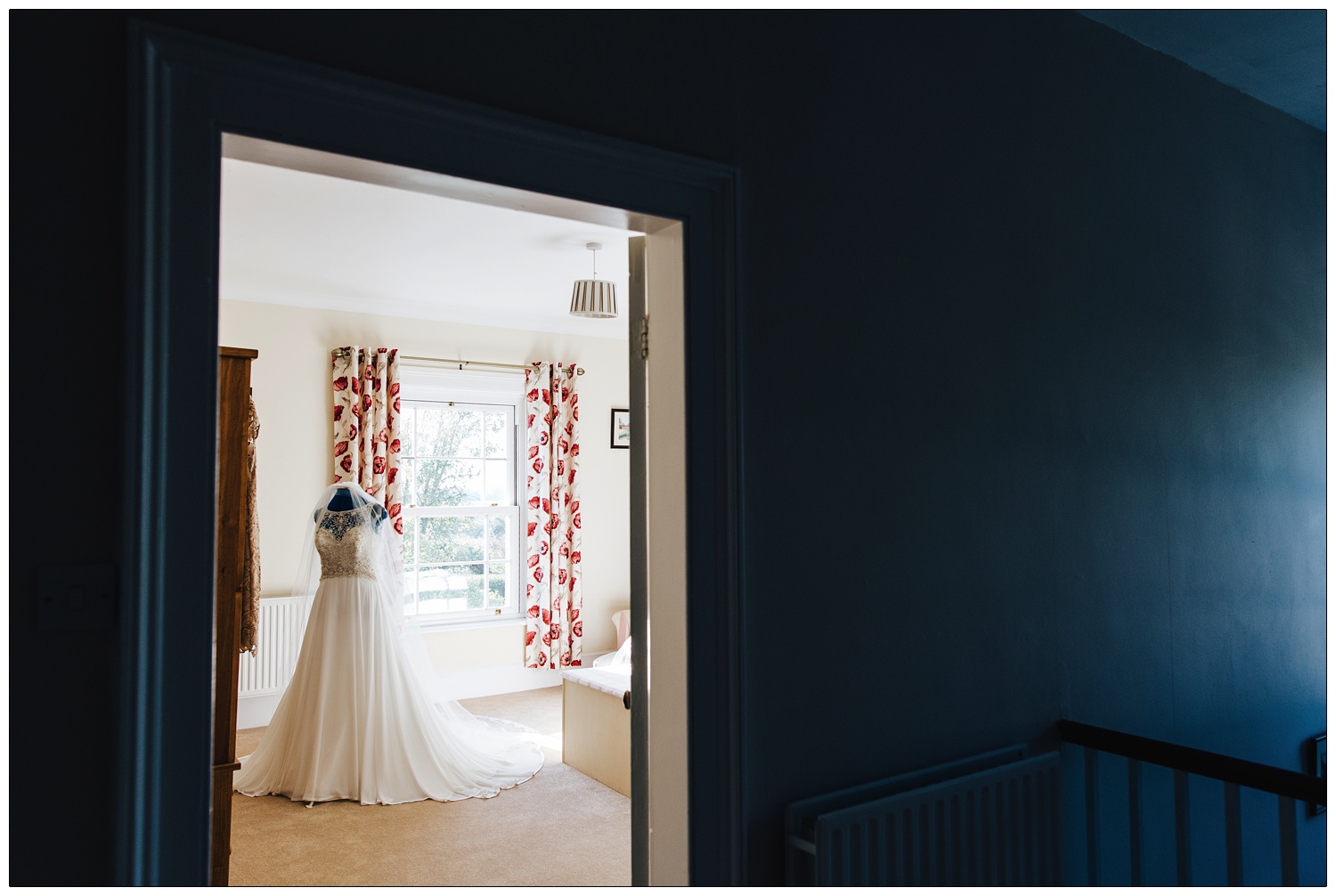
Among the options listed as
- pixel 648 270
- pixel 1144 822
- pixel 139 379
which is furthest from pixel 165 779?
pixel 1144 822

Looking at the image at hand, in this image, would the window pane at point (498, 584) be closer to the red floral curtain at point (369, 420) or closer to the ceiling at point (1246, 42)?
the red floral curtain at point (369, 420)

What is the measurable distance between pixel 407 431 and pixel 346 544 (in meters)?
1.85

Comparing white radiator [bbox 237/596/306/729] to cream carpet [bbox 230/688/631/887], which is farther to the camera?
white radiator [bbox 237/596/306/729]

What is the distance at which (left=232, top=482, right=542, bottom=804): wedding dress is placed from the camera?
4098mm

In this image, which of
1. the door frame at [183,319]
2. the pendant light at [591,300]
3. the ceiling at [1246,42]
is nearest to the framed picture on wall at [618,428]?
the pendant light at [591,300]

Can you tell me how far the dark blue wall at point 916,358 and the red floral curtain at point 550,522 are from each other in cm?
451

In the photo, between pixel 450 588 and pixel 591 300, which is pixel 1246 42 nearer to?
pixel 591 300

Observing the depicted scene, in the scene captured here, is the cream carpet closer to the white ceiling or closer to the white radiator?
the white radiator

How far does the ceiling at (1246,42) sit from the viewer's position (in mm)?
2475

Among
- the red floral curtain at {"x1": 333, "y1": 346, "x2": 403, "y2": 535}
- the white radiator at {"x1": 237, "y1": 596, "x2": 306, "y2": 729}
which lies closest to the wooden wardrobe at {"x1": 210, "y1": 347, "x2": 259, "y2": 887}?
the white radiator at {"x1": 237, "y1": 596, "x2": 306, "y2": 729}

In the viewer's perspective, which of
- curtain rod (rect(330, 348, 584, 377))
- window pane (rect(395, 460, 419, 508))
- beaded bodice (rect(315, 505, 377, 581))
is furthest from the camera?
window pane (rect(395, 460, 419, 508))

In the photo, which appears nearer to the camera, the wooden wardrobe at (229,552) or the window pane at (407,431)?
the wooden wardrobe at (229,552)

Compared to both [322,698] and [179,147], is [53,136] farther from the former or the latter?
[322,698]

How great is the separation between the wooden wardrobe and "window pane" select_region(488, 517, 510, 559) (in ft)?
12.8
